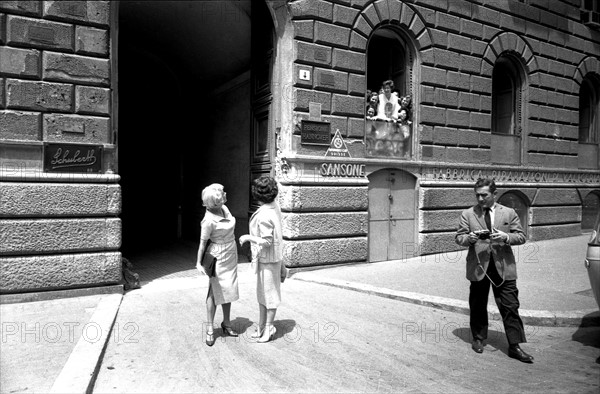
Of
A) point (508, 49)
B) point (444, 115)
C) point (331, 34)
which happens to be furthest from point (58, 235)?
point (508, 49)

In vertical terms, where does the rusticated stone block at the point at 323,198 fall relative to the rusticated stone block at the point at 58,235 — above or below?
above

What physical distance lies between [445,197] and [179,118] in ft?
32.1

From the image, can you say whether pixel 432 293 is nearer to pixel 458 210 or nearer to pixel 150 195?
pixel 458 210

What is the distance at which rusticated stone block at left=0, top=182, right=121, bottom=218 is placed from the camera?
6602 millimetres

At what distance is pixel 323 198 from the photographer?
361 inches

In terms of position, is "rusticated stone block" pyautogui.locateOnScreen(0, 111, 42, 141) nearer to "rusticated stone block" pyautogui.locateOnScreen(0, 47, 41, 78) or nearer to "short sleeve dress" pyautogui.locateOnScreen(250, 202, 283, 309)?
"rusticated stone block" pyautogui.locateOnScreen(0, 47, 41, 78)

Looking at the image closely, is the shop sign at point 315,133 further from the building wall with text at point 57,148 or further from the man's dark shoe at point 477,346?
the man's dark shoe at point 477,346

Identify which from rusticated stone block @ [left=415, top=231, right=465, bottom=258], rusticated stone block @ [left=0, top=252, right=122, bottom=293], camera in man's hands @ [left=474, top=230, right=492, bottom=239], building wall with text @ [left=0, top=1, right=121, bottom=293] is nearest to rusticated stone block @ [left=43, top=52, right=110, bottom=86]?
building wall with text @ [left=0, top=1, right=121, bottom=293]

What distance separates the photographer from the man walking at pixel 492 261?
4.73 m

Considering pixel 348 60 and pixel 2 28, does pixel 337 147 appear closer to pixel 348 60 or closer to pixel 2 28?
pixel 348 60

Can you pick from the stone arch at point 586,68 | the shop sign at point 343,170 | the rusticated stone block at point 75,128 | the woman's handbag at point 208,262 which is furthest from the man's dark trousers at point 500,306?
the stone arch at point 586,68

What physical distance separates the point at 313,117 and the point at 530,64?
785 cm

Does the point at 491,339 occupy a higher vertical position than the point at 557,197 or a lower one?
lower

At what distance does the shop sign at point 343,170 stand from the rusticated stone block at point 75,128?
4.14 metres
